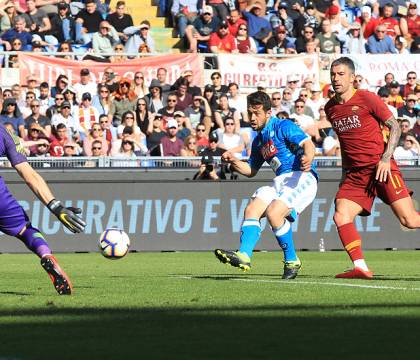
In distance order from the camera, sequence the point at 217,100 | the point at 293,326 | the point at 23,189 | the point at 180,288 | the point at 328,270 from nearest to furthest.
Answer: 1. the point at 293,326
2. the point at 180,288
3. the point at 328,270
4. the point at 23,189
5. the point at 217,100

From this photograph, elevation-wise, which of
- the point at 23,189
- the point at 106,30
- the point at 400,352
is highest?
the point at 400,352

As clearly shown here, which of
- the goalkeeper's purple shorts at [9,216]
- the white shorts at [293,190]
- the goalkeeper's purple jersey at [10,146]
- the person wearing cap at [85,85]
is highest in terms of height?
the goalkeeper's purple jersey at [10,146]

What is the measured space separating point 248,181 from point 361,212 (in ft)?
31.3

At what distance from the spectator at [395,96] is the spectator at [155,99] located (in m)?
5.25

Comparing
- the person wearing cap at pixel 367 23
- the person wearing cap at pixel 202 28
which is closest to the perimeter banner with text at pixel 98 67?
the person wearing cap at pixel 202 28

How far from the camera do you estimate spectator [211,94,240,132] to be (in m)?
24.1

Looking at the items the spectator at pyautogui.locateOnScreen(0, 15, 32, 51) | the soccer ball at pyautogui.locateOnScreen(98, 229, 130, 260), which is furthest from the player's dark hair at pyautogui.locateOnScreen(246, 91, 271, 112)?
the spectator at pyautogui.locateOnScreen(0, 15, 32, 51)

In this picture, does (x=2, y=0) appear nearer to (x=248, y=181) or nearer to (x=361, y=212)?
(x=248, y=181)

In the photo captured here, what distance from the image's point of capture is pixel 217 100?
2469 cm

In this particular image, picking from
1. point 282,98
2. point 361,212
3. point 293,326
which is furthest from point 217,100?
point 293,326

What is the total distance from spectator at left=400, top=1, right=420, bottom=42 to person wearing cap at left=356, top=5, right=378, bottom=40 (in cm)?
76

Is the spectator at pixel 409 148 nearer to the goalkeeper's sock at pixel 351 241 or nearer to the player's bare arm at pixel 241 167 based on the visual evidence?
the player's bare arm at pixel 241 167

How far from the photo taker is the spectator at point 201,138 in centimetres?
2327

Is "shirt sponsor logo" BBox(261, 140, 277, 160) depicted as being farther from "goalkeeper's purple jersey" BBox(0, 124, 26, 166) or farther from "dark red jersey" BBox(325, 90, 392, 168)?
"goalkeeper's purple jersey" BBox(0, 124, 26, 166)
